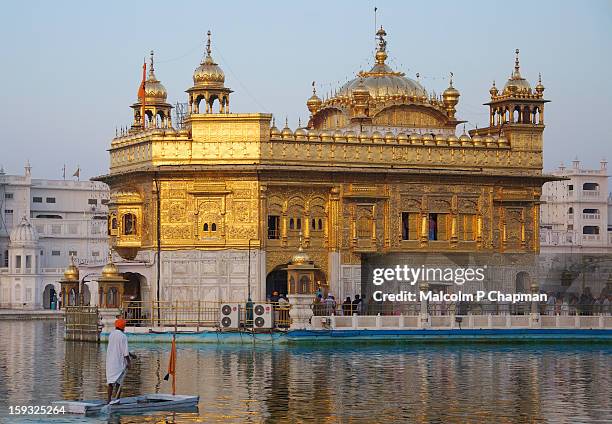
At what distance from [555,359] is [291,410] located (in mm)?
13191

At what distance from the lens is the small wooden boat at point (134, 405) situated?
20.2 metres

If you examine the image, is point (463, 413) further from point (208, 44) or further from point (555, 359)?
point (208, 44)

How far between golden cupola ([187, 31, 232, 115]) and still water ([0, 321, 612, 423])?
34.0ft

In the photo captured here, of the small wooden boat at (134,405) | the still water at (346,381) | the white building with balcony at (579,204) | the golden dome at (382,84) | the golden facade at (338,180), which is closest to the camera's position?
the small wooden boat at (134,405)

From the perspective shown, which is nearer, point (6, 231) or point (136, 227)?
point (136, 227)

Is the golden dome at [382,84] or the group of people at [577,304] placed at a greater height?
the golden dome at [382,84]

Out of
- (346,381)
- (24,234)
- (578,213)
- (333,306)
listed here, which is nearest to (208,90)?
(333,306)

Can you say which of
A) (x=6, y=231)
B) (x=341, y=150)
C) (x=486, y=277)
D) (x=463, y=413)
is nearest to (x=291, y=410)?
(x=463, y=413)

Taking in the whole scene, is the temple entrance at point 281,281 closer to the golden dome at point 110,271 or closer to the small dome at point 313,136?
the small dome at point 313,136

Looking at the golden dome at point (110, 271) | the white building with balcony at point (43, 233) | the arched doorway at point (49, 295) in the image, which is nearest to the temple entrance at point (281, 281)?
the golden dome at point (110, 271)

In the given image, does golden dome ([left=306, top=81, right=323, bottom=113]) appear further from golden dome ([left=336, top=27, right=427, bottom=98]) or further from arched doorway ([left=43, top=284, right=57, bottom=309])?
arched doorway ([left=43, top=284, right=57, bottom=309])

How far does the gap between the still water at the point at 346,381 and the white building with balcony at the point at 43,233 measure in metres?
49.1

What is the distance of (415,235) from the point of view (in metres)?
46.9

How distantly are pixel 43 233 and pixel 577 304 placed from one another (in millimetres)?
57311
